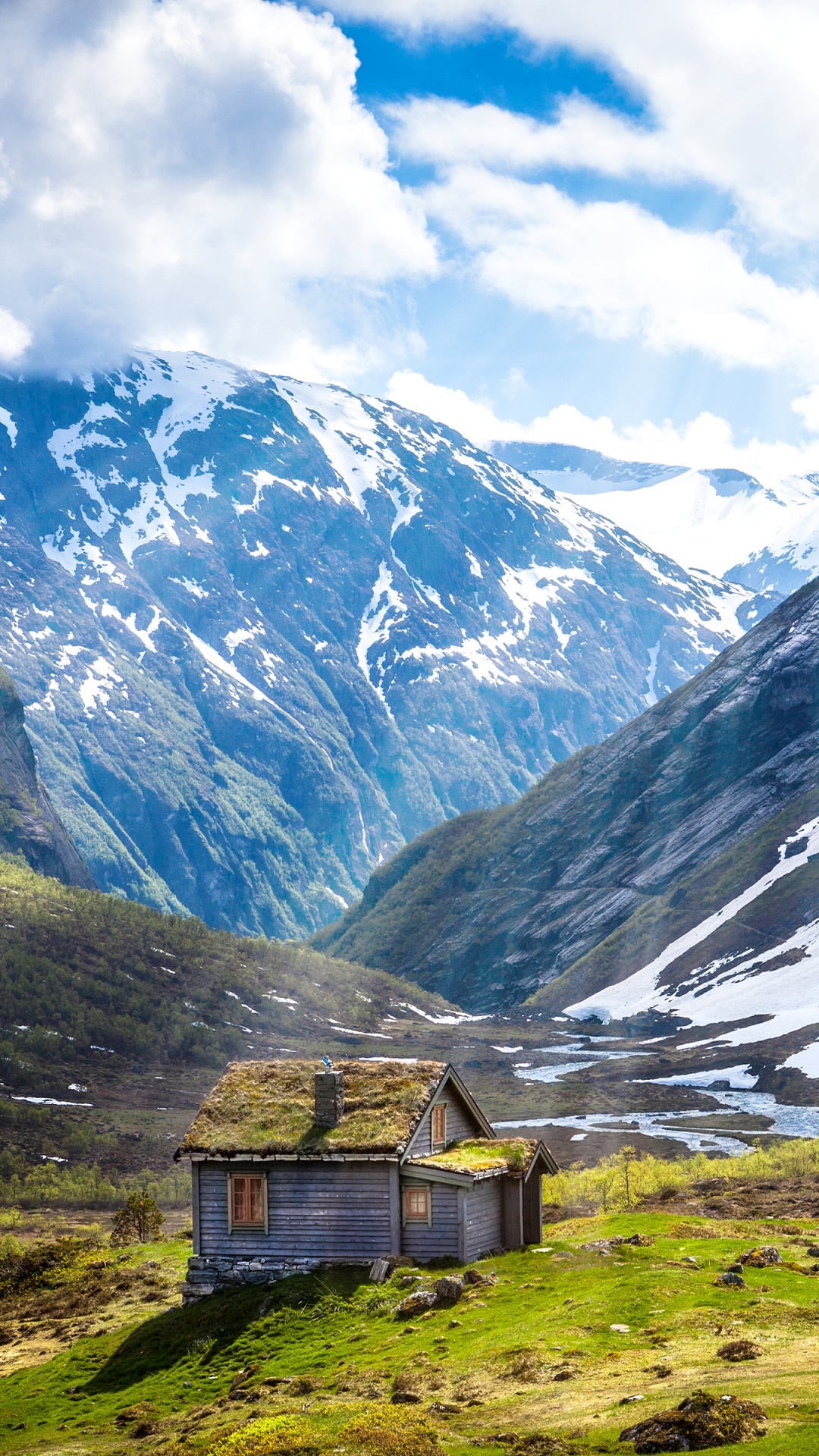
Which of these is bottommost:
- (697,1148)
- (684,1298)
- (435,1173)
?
(697,1148)

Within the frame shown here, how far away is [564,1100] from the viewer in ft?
492

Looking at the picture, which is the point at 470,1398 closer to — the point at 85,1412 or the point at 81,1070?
the point at 85,1412

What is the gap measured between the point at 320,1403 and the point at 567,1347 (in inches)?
256

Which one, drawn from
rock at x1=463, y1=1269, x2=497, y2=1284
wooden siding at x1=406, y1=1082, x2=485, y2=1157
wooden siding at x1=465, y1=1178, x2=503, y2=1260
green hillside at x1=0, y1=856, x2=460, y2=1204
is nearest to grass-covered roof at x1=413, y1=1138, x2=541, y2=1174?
wooden siding at x1=406, y1=1082, x2=485, y2=1157

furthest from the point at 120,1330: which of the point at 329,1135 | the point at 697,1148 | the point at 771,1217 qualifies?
the point at 697,1148

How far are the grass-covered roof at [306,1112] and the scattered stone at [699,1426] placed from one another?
18.8 metres

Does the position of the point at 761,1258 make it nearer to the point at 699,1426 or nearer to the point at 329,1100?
the point at 329,1100

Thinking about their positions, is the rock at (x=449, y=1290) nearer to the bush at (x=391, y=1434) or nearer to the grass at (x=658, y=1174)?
the bush at (x=391, y=1434)

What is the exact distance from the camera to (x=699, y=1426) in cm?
2372

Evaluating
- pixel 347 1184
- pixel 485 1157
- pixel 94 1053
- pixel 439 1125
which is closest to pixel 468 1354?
pixel 347 1184

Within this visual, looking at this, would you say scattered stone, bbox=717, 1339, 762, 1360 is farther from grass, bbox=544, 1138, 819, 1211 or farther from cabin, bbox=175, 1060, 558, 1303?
grass, bbox=544, 1138, 819, 1211

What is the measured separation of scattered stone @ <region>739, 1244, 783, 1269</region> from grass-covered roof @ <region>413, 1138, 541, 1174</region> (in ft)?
27.4

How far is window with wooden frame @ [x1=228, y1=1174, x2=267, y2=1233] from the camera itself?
43906mm

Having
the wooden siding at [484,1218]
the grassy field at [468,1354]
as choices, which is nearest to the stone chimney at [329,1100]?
the grassy field at [468,1354]
